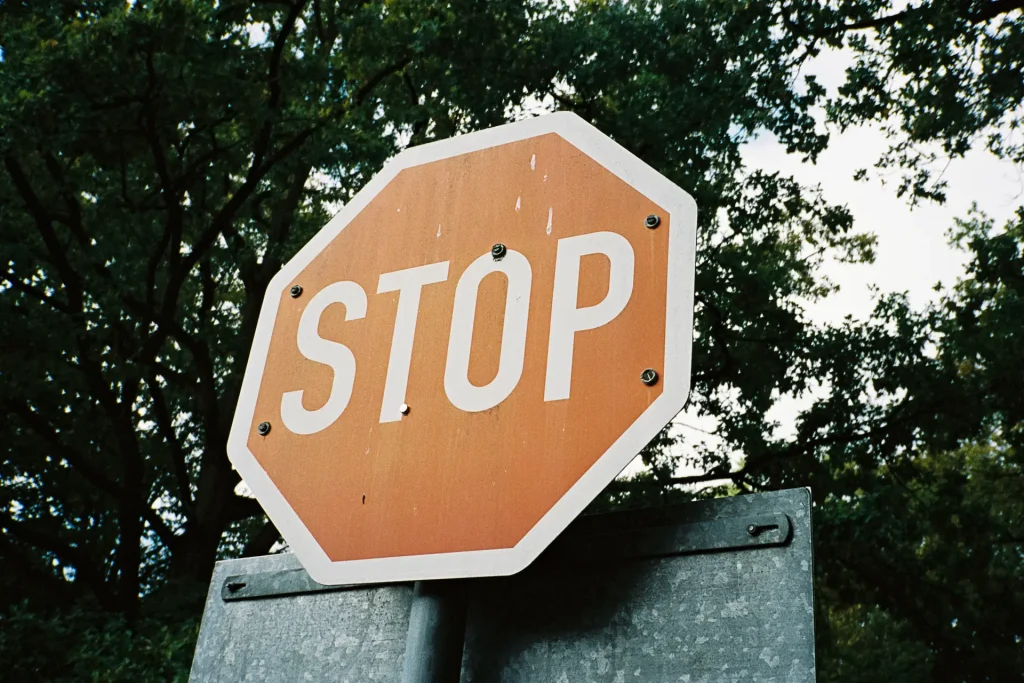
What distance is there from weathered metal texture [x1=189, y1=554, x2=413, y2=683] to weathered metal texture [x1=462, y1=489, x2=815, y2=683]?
0.41 ft

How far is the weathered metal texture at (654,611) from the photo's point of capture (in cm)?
100

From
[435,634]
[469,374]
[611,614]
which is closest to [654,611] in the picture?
[611,614]

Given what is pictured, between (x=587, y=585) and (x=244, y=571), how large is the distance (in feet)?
1.92

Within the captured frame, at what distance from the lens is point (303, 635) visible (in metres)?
1.32

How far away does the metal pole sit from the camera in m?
1.12

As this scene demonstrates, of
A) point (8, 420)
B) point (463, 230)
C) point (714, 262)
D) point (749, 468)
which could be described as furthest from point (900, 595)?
point (463, 230)

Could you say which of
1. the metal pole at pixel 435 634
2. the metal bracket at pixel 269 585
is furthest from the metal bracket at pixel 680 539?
the metal bracket at pixel 269 585

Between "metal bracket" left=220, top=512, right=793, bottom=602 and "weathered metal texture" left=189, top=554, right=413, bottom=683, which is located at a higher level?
"metal bracket" left=220, top=512, right=793, bottom=602

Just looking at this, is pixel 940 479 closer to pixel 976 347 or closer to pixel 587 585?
pixel 976 347

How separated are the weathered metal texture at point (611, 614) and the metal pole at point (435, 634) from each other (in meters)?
0.03

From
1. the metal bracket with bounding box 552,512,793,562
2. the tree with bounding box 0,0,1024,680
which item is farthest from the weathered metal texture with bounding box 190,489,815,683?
the tree with bounding box 0,0,1024,680

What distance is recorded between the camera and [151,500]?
11453 mm

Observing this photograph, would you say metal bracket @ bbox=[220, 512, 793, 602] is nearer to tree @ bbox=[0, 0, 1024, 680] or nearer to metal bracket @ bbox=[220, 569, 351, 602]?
metal bracket @ bbox=[220, 569, 351, 602]

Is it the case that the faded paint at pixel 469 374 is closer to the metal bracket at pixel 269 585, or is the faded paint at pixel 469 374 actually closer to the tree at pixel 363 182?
→ the metal bracket at pixel 269 585
